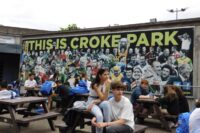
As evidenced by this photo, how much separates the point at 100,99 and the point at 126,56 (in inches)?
310

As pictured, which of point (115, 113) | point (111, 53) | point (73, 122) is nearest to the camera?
point (115, 113)

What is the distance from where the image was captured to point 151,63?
13.5m

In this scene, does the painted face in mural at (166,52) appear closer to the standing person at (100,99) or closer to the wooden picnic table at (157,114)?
the wooden picnic table at (157,114)

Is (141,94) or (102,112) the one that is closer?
(102,112)

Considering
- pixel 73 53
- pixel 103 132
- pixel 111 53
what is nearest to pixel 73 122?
pixel 103 132

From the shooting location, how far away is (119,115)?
19.4ft

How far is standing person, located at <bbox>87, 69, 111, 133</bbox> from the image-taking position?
6.13 m

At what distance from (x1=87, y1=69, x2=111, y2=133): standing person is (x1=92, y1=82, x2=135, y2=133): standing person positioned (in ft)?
0.64

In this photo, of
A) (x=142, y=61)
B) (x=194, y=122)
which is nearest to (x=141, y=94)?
(x=142, y=61)

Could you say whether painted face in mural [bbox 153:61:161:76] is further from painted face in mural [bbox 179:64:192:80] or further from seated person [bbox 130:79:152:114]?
seated person [bbox 130:79:152:114]

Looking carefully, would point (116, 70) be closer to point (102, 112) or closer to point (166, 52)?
point (166, 52)

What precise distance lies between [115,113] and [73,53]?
1101 centimetres

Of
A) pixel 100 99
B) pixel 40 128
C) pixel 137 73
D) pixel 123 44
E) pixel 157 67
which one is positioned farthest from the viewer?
pixel 123 44

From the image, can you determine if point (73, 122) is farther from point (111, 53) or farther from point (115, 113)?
point (111, 53)
